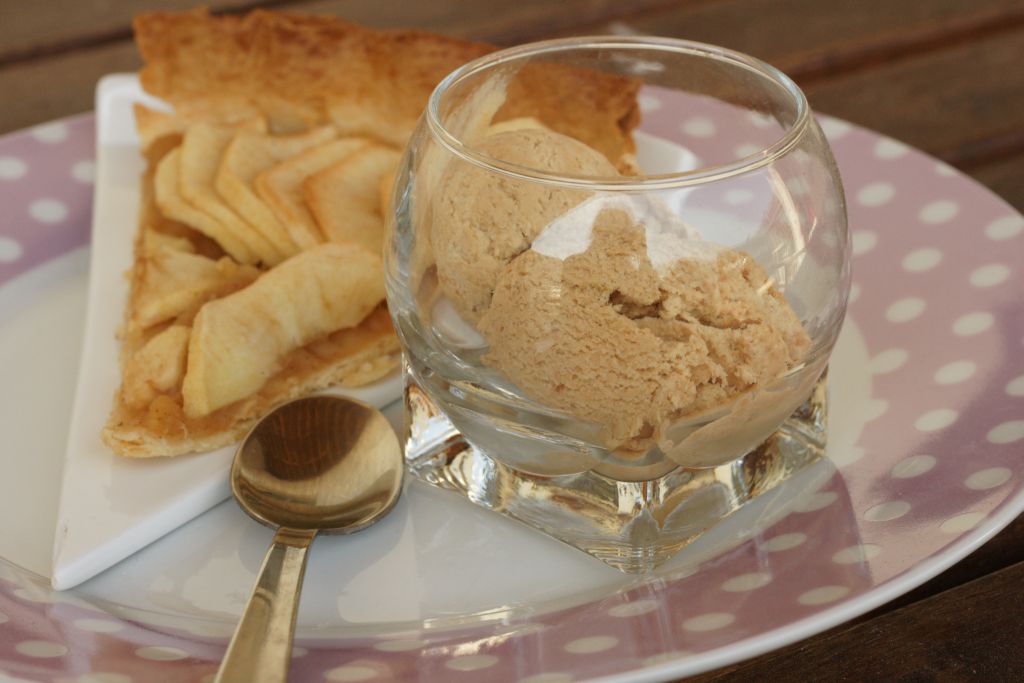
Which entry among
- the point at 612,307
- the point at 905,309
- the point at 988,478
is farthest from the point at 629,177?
the point at 905,309

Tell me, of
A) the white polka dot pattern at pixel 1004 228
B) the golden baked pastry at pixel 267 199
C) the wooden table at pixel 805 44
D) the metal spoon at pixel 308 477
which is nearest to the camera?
the metal spoon at pixel 308 477

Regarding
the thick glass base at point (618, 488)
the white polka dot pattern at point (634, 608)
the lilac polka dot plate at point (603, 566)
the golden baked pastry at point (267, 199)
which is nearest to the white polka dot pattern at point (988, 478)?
the lilac polka dot plate at point (603, 566)

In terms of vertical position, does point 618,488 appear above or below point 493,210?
below

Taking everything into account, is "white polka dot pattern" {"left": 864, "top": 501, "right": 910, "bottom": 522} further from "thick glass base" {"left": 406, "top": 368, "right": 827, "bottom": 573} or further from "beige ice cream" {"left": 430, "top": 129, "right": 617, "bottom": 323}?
"beige ice cream" {"left": 430, "top": 129, "right": 617, "bottom": 323}

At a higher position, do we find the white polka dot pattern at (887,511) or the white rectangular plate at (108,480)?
the white rectangular plate at (108,480)

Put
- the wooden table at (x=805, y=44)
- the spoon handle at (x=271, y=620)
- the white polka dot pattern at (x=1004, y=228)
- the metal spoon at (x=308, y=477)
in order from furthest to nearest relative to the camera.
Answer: the wooden table at (x=805, y=44) → the white polka dot pattern at (x=1004, y=228) → the metal spoon at (x=308, y=477) → the spoon handle at (x=271, y=620)

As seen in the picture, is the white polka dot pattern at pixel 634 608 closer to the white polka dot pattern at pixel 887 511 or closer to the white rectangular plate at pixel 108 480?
the white polka dot pattern at pixel 887 511

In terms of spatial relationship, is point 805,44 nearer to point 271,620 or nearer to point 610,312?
point 610,312

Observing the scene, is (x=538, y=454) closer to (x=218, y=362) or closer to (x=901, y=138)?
(x=218, y=362)

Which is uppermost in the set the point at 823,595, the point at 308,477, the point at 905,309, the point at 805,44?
the point at 805,44
